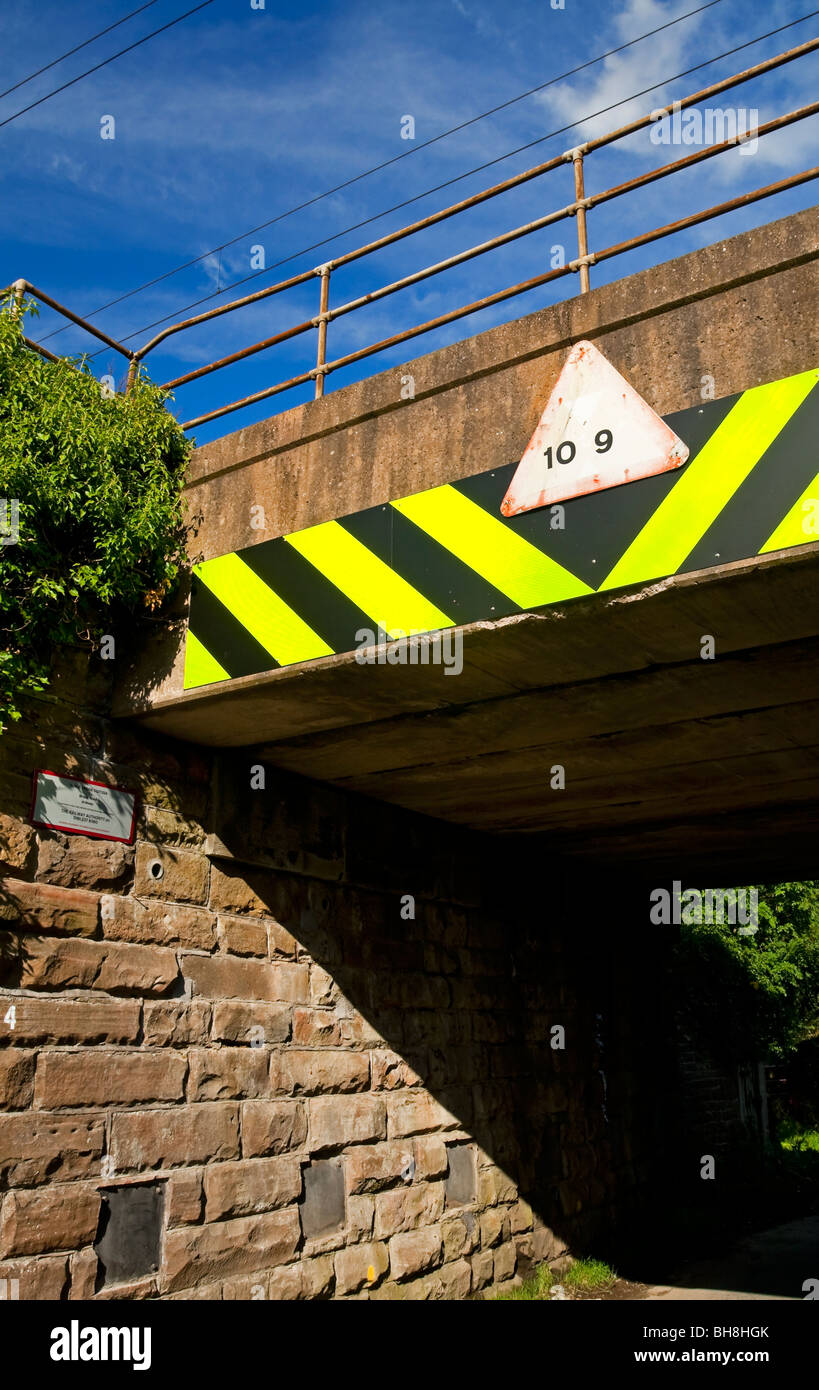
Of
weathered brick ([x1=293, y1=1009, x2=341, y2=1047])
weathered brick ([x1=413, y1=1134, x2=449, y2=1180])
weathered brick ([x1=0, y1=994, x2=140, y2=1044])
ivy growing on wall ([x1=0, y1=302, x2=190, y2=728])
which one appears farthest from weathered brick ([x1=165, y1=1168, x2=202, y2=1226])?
ivy growing on wall ([x1=0, y1=302, x2=190, y2=728])

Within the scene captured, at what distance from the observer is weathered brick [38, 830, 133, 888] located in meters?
4.58

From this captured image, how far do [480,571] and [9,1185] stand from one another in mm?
3038

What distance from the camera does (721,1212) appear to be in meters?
10.2

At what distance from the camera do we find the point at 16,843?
14.6 ft

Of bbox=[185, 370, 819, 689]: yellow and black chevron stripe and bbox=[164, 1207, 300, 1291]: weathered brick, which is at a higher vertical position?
bbox=[185, 370, 819, 689]: yellow and black chevron stripe

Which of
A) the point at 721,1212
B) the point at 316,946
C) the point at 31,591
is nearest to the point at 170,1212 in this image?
the point at 316,946

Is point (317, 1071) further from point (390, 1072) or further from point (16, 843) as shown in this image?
point (16, 843)

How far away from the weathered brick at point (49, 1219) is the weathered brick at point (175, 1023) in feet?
2.30

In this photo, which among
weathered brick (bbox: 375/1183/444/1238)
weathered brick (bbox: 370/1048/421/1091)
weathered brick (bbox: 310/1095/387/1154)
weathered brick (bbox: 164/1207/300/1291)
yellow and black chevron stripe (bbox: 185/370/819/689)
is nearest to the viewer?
yellow and black chevron stripe (bbox: 185/370/819/689)

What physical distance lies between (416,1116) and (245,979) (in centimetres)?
176

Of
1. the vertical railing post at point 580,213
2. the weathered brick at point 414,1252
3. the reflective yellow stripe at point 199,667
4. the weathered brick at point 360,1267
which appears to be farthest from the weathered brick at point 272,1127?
the vertical railing post at point 580,213

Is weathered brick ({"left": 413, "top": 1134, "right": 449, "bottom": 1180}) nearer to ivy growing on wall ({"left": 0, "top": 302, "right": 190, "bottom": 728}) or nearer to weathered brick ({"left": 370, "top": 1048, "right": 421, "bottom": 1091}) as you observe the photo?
weathered brick ({"left": 370, "top": 1048, "right": 421, "bottom": 1091})

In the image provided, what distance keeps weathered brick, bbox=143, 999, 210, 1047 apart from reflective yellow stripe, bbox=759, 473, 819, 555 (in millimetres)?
3359

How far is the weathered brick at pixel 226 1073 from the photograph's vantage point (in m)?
5.01
